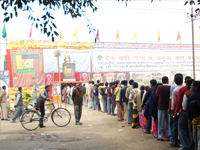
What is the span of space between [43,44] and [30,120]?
21.0m

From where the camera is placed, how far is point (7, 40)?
28203 millimetres

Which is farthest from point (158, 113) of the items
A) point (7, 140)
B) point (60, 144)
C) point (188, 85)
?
point (7, 140)

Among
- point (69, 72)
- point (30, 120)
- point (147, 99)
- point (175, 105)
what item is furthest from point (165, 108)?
point (69, 72)

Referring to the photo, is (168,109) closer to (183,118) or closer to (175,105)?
(175,105)

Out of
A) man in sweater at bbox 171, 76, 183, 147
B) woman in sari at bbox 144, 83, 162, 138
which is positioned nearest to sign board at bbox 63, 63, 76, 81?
woman in sari at bbox 144, 83, 162, 138

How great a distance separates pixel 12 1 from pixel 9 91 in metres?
23.3

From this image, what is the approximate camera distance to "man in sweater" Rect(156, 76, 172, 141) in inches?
275

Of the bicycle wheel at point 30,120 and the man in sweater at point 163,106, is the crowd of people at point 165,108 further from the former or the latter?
the bicycle wheel at point 30,120

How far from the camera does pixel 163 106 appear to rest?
6.99 metres

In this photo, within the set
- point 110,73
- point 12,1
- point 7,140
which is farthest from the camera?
point 110,73

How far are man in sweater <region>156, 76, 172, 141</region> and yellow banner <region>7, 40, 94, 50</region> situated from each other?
945 inches

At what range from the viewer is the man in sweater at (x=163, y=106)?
698 centimetres

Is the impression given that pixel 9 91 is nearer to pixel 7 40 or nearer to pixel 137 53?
pixel 7 40

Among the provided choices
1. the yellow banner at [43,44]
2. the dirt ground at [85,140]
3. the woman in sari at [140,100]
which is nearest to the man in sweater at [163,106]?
the dirt ground at [85,140]
